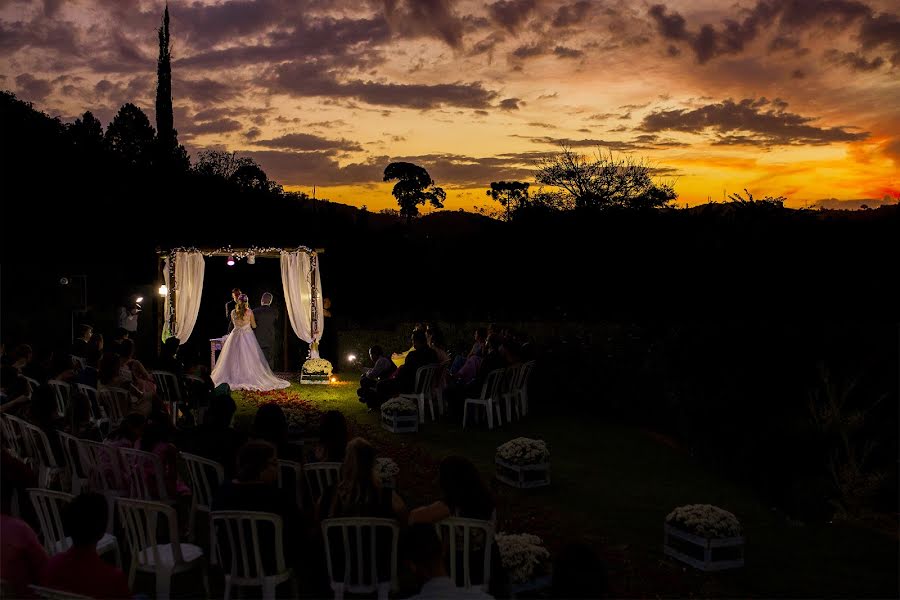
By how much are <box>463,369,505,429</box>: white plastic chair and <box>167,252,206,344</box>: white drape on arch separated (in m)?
7.92

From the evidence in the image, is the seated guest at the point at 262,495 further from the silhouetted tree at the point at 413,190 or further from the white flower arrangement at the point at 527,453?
the silhouetted tree at the point at 413,190

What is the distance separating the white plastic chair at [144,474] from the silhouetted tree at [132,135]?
27544 mm

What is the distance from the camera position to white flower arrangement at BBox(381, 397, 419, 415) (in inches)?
436

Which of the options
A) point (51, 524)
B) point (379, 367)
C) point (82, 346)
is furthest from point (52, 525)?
point (379, 367)

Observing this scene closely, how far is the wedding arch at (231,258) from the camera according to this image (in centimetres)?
1691

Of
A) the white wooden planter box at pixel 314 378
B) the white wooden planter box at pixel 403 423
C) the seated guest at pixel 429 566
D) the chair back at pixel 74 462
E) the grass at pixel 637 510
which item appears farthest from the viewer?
the white wooden planter box at pixel 314 378

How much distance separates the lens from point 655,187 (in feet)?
116

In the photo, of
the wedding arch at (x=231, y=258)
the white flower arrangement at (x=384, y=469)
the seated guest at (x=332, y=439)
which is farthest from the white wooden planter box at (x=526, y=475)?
the wedding arch at (x=231, y=258)

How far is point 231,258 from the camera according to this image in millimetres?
17094

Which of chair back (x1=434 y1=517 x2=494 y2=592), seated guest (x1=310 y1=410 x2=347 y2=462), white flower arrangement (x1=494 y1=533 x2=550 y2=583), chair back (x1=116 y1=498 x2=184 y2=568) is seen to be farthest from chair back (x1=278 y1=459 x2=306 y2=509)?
white flower arrangement (x1=494 y1=533 x2=550 y2=583)

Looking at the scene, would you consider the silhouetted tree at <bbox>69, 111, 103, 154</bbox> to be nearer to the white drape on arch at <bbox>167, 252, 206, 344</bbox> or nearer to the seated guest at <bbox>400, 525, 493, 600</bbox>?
the white drape on arch at <bbox>167, 252, 206, 344</bbox>

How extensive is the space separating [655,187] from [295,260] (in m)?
22.2

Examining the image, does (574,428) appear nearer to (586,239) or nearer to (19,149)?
(586,239)

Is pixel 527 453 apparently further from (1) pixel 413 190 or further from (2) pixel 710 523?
(1) pixel 413 190
